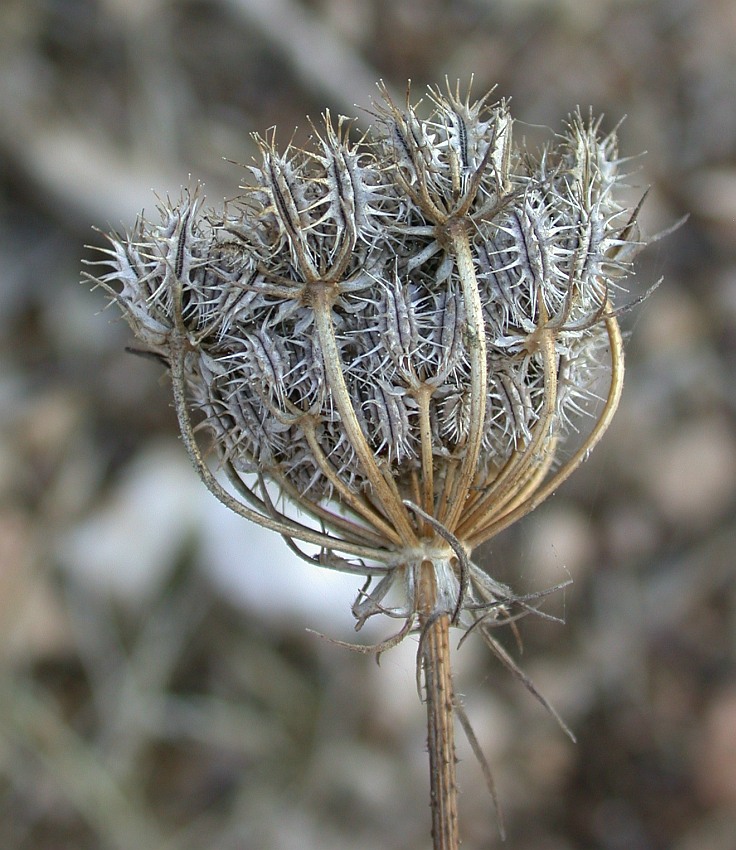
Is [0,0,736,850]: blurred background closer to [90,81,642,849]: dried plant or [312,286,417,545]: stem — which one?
→ [90,81,642,849]: dried plant

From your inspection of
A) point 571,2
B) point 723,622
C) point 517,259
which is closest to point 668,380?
point 723,622

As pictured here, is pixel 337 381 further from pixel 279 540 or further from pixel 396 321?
pixel 279 540

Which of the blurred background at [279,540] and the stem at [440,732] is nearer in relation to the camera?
the stem at [440,732]

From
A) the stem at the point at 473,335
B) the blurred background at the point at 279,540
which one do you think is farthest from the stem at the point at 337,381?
the blurred background at the point at 279,540

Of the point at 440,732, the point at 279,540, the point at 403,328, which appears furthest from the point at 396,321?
the point at 279,540

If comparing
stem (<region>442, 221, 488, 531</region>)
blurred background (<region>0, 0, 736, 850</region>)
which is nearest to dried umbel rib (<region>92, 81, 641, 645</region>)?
stem (<region>442, 221, 488, 531</region>)

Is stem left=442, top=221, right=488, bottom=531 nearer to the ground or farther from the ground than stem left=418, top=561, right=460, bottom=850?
farther from the ground

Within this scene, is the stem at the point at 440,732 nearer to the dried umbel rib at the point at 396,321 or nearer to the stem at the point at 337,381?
the dried umbel rib at the point at 396,321
